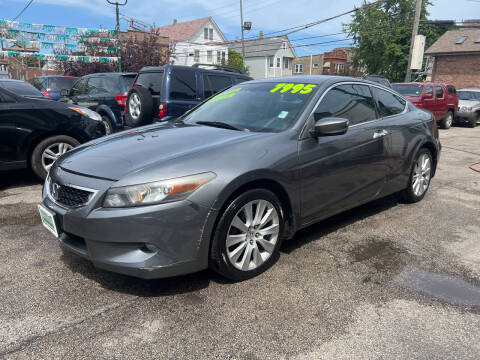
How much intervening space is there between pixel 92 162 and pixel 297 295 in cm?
185

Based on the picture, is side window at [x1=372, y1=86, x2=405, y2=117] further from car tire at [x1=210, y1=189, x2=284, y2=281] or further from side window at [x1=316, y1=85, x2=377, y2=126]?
car tire at [x1=210, y1=189, x2=284, y2=281]

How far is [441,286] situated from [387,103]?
2293mm

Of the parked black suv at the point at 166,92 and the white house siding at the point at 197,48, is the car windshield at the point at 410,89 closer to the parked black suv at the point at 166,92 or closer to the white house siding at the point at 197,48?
the parked black suv at the point at 166,92

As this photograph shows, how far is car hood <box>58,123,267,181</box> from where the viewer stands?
2.71m

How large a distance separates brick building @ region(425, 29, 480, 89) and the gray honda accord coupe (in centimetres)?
3164

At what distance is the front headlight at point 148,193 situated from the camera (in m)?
2.48

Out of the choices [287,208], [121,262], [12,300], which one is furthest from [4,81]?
[287,208]

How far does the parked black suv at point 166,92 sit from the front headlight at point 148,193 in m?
4.30

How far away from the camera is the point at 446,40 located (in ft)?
108

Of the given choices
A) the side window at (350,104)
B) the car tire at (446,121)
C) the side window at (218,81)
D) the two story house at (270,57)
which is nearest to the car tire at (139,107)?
the side window at (218,81)

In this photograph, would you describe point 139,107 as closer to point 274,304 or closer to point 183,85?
→ point 183,85

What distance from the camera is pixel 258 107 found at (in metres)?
3.69

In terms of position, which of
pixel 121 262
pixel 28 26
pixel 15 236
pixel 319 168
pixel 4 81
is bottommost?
pixel 15 236

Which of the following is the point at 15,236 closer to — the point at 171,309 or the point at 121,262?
the point at 121,262
